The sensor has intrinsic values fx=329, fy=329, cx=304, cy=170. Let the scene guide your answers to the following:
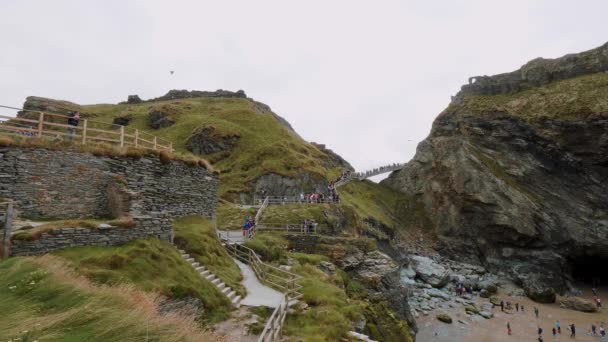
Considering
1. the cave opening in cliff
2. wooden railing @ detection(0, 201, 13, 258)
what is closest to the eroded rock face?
wooden railing @ detection(0, 201, 13, 258)

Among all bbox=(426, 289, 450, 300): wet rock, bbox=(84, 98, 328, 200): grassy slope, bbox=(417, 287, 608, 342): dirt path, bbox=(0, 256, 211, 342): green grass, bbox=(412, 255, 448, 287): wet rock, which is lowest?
bbox=(417, 287, 608, 342): dirt path

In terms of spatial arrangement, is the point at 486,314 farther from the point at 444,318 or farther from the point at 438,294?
the point at 438,294

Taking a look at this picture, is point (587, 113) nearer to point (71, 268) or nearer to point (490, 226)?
point (490, 226)

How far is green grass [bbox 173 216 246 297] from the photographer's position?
1700 centimetres

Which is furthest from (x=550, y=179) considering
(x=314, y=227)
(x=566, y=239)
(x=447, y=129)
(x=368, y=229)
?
(x=314, y=227)

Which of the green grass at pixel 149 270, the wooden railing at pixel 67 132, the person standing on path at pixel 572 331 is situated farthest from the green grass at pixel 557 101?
the green grass at pixel 149 270

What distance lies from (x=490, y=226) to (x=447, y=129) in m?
25.1

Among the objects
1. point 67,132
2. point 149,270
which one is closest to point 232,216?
point 67,132

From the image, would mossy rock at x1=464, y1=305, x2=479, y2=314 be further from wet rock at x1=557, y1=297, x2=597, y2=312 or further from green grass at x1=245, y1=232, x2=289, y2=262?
green grass at x1=245, y1=232, x2=289, y2=262

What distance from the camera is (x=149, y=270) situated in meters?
12.7

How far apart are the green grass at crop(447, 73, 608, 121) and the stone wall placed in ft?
213

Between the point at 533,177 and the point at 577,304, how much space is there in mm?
24844

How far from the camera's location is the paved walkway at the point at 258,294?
15039 millimetres

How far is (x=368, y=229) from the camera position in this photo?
48031mm
